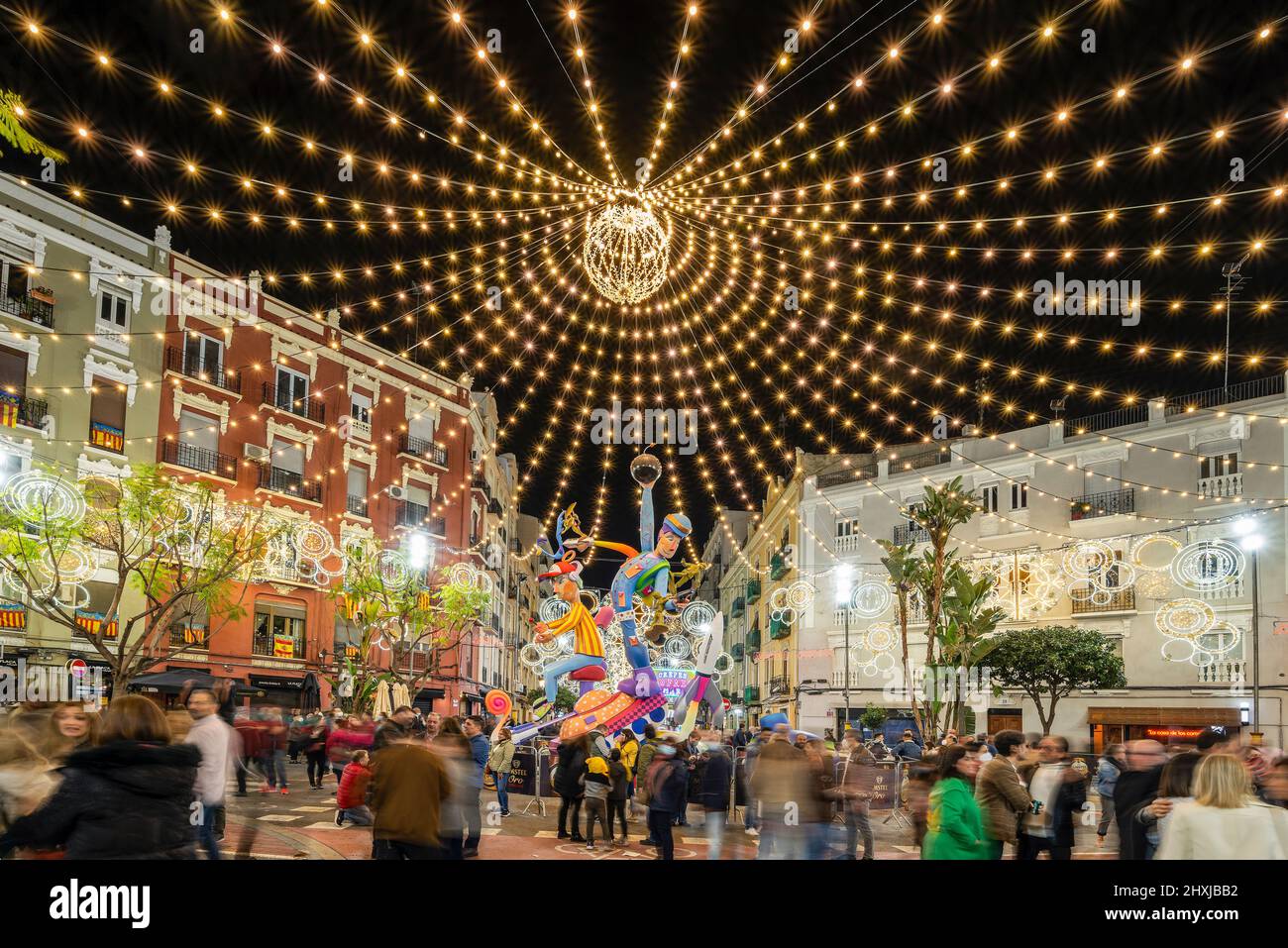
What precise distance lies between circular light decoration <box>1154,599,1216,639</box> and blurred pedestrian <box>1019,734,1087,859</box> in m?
17.0

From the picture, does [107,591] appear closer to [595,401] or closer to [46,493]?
[46,493]

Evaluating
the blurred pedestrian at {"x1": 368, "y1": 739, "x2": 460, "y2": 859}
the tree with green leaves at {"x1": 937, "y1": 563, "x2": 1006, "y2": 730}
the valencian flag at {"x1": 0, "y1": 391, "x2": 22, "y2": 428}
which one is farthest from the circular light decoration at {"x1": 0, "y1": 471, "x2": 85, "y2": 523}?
the tree with green leaves at {"x1": 937, "y1": 563, "x2": 1006, "y2": 730}

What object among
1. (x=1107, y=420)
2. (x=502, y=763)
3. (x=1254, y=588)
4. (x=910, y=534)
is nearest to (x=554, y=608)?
(x=502, y=763)

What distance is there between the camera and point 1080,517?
1283 inches

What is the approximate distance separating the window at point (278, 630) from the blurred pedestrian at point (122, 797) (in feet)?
92.4

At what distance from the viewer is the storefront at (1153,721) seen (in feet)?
96.9

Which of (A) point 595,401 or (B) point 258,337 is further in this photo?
(B) point 258,337

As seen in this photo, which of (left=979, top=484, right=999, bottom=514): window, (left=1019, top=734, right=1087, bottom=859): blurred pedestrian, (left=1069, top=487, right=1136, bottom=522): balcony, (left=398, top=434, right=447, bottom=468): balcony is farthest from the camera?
(left=398, top=434, right=447, bottom=468): balcony

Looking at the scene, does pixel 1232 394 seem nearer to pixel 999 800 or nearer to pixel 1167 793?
pixel 1167 793

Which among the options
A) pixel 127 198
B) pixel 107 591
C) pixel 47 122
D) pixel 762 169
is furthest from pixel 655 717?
pixel 107 591

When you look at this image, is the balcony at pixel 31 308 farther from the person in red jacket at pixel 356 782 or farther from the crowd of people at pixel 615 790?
the person in red jacket at pixel 356 782

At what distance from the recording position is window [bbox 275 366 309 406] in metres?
33.3

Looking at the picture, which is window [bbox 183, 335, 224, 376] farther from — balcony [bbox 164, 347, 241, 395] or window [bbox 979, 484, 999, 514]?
window [bbox 979, 484, 999, 514]
